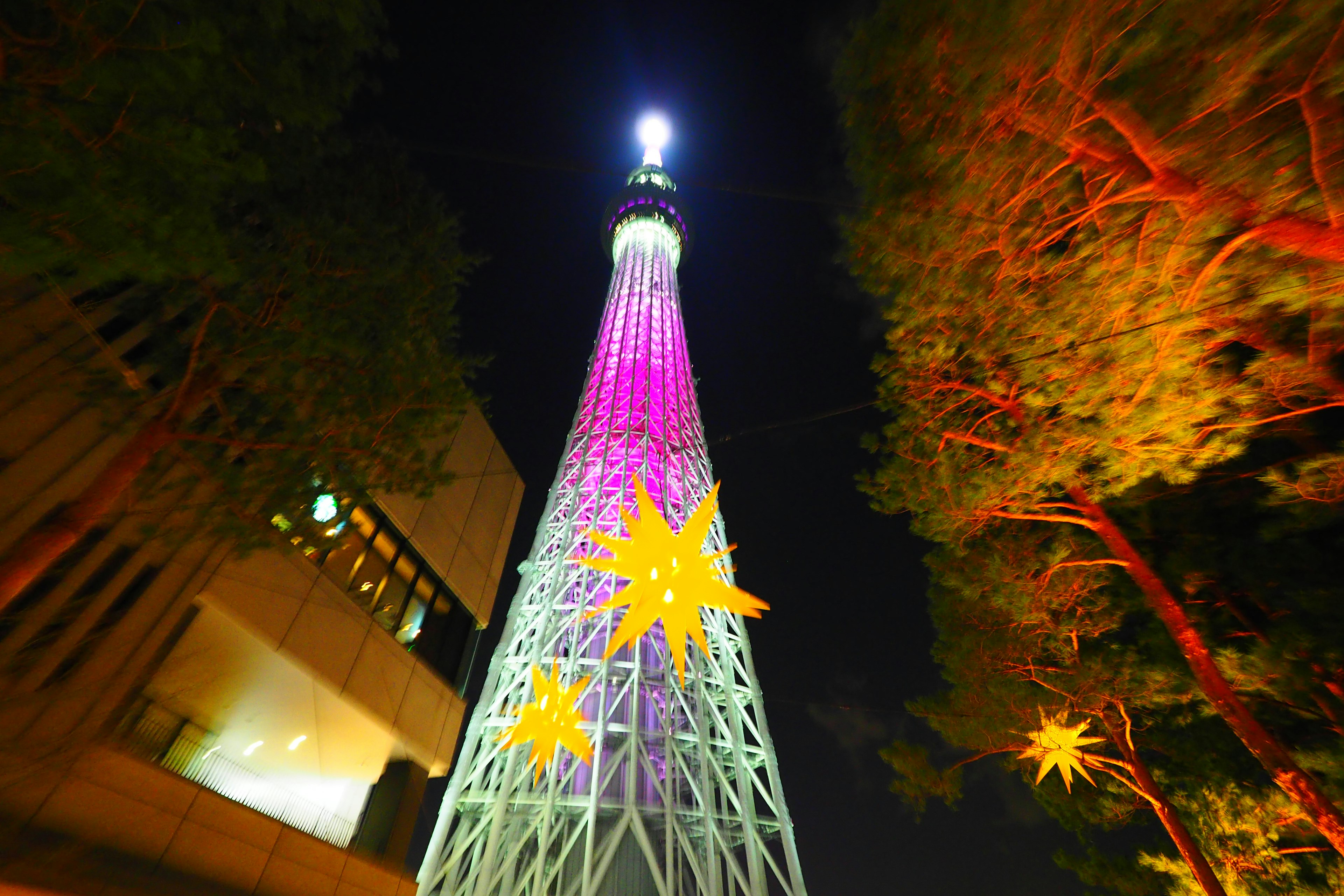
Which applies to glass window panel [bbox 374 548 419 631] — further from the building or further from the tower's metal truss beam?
the tower's metal truss beam

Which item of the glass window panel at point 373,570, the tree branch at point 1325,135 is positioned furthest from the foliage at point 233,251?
the tree branch at point 1325,135

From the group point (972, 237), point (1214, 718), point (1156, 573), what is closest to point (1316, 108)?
point (972, 237)

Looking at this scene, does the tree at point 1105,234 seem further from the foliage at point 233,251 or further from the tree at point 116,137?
the tree at point 116,137

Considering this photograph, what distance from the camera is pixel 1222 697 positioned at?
7.34 metres

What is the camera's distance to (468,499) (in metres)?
15.3

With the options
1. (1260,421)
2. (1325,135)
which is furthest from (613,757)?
(1325,135)

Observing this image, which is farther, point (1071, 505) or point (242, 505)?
point (1071, 505)

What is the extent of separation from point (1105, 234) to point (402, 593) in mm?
13482

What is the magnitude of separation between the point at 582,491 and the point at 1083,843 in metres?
14.6

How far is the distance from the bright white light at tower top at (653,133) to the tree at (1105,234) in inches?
1504

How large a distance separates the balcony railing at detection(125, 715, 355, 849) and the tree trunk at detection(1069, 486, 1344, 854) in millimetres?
12931

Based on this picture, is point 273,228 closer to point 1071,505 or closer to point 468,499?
point 468,499

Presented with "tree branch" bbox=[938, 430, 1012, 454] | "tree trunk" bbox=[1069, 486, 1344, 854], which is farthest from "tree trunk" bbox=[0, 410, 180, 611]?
"tree trunk" bbox=[1069, 486, 1344, 854]

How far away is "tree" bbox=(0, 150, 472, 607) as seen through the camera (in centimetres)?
666
